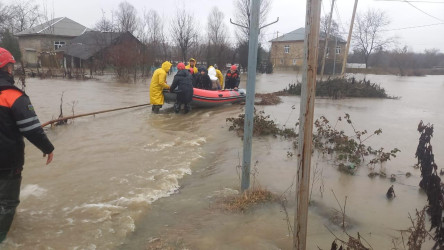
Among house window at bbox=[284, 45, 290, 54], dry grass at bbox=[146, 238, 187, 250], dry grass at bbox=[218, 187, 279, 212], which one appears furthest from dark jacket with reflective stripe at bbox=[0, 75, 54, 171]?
house window at bbox=[284, 45, 290, 54]

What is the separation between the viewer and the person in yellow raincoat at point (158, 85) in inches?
461

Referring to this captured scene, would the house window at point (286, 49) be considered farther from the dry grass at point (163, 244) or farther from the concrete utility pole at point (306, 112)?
the concrete utility pole at point (306, 112)

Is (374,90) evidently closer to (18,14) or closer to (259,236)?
(259,236)

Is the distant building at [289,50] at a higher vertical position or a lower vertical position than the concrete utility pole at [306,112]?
higher

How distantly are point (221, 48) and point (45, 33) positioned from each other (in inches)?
1016

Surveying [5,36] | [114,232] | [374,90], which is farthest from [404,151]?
[5,36]

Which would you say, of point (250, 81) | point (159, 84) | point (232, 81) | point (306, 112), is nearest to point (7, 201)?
point (250, 81)

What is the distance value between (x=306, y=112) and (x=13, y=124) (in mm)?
2760

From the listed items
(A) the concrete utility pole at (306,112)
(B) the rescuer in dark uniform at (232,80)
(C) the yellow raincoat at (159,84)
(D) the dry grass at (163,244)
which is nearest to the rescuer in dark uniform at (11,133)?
(D) the dry grass at (163,244)

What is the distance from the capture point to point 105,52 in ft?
109

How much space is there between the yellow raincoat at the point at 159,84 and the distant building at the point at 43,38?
4065cm

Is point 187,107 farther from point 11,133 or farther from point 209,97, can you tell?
point 11,133

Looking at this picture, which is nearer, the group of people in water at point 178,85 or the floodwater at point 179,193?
the floodwater at point 179,193

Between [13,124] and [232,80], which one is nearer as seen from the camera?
[13,124]
